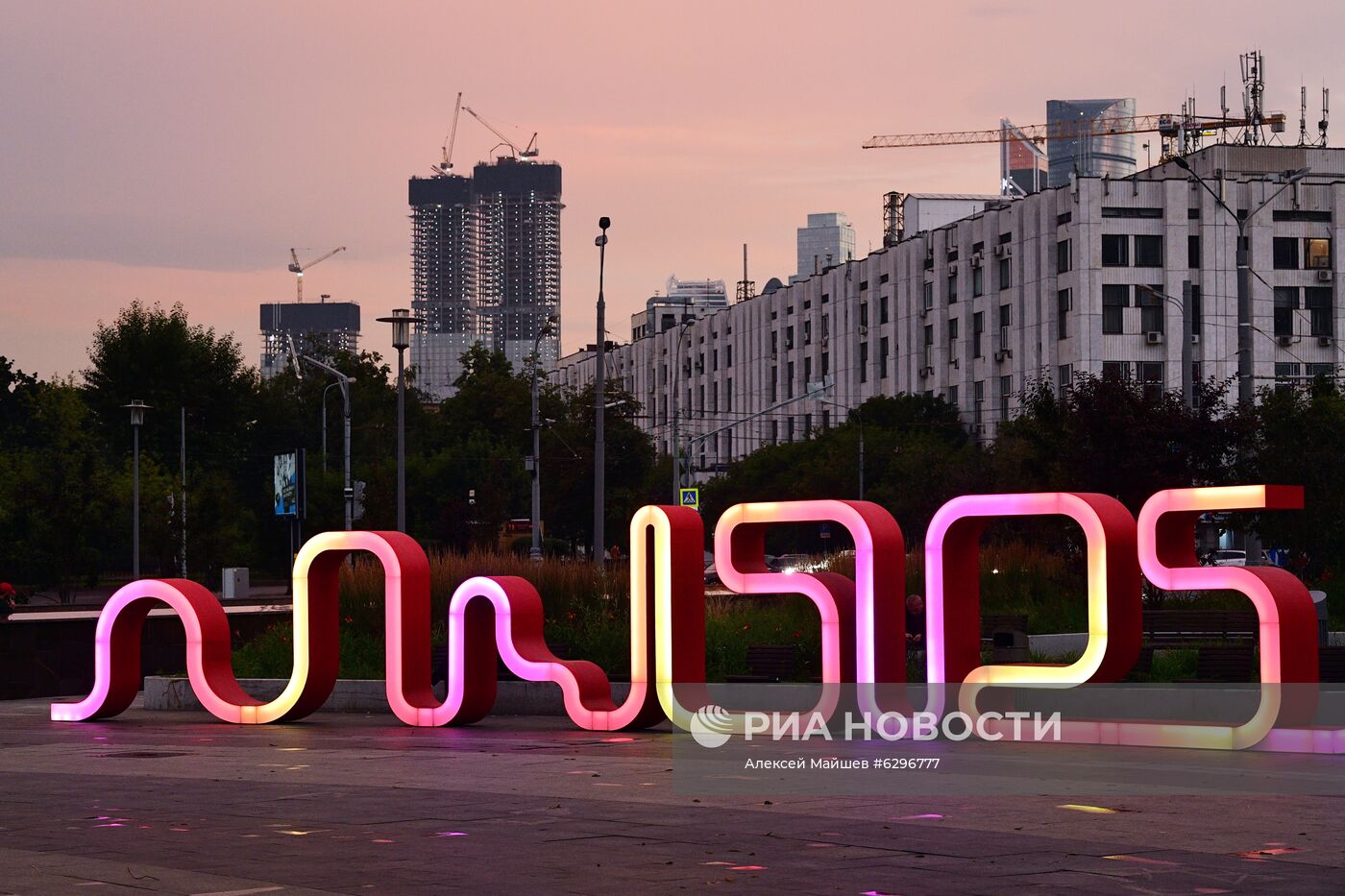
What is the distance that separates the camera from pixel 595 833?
11.3 metres

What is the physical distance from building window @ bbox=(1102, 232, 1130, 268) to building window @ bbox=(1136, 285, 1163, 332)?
125 cm

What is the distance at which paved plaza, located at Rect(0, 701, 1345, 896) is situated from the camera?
373 inches

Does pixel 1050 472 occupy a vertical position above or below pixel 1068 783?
above

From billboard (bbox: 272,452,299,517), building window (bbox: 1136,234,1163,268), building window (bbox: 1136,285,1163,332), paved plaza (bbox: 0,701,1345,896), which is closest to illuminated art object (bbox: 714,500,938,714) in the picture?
paved plaza (bbox: 0,701,1345,896)

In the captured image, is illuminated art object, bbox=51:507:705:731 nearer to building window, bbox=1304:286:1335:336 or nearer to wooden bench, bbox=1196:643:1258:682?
wooden bench, bbox=1196:643:1258:682

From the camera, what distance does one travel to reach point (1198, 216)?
242ft

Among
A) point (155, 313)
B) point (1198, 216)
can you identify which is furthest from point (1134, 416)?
point (155, 313)

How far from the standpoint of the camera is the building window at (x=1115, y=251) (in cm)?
7362

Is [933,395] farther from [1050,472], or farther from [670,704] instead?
[670,704]

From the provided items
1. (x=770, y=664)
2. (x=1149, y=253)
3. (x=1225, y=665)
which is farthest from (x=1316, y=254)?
(x=770, y=664)

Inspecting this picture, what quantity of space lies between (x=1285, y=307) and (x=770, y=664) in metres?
58.3

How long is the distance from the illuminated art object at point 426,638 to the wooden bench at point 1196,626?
33.5 ft

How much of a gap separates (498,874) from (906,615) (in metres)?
13.9

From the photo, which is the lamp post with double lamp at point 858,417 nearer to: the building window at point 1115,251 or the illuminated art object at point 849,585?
the building window at point 1115,251
